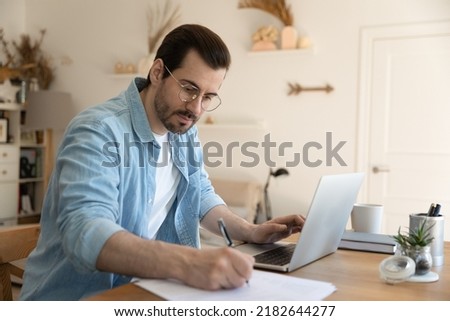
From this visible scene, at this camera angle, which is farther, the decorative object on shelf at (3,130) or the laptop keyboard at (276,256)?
the decorative object on shelf at (3,130)

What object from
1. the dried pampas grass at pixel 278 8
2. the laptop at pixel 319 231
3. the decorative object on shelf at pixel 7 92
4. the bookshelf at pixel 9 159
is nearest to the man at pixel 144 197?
the laptop at pixel 319 231

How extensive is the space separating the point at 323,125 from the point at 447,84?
0.92m

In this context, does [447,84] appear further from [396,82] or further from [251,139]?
[251,139]

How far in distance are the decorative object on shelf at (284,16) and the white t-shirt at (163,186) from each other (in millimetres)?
2605

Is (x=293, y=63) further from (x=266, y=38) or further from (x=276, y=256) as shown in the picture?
(x=276, y=256)

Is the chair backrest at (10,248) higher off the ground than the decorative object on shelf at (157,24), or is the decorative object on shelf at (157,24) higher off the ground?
the decorative object on shelf at (157,24)

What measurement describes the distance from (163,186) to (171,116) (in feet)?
0.73

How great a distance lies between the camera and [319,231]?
1262 millimetres

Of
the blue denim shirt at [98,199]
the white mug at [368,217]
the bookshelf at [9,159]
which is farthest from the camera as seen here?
the bookshelf at [9,159]

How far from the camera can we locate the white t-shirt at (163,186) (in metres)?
1.53

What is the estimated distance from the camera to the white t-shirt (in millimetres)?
1531

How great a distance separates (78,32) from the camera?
5148 millimetres

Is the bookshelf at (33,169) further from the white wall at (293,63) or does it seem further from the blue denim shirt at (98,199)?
the blue denim shirt at (98,199)
